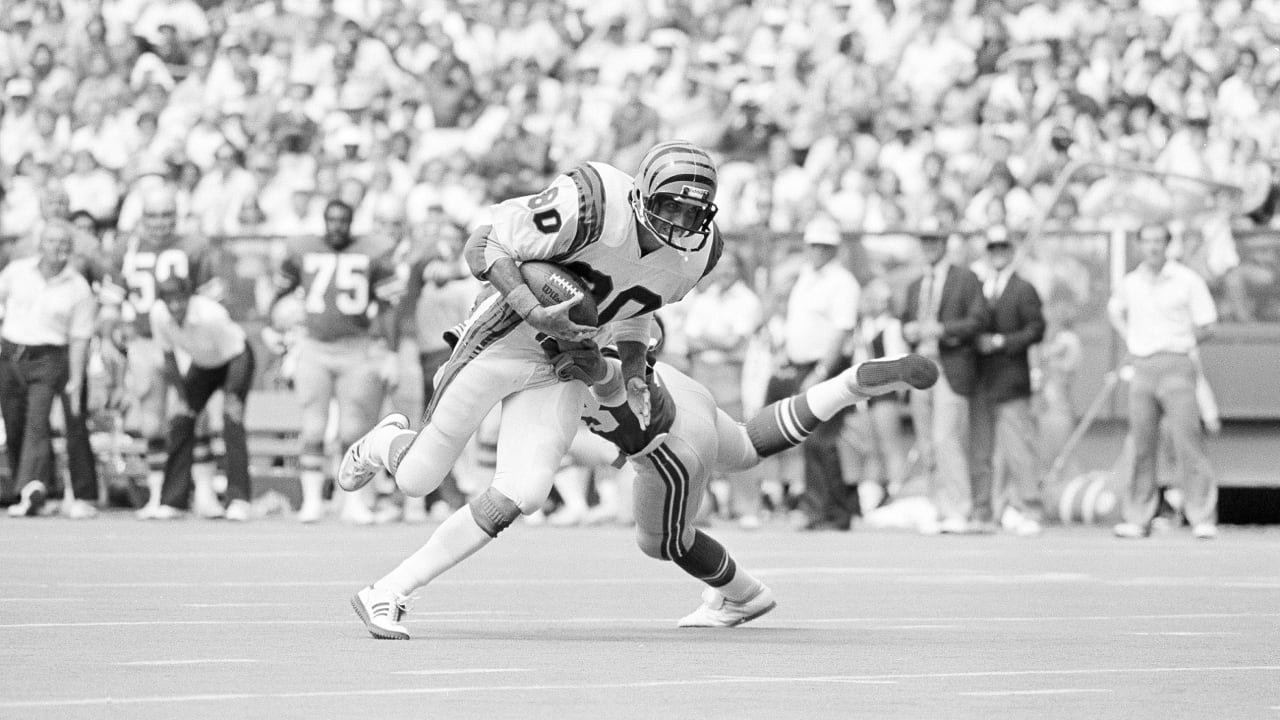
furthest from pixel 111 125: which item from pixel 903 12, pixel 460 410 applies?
pixel 460 410

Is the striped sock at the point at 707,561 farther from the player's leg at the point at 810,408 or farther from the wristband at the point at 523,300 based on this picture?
the wristband at the point at 523,300

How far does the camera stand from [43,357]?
1794cm

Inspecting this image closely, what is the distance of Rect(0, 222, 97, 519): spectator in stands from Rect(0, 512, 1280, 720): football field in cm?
339

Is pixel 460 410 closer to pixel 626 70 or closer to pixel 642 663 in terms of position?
pixel 642 663

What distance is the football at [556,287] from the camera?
27.6 feet

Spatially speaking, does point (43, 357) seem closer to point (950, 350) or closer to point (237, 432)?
point (237, 432)

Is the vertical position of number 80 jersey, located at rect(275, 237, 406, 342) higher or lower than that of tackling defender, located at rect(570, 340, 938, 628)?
higher

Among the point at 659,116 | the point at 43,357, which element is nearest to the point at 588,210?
the point at 43,357

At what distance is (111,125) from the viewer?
2464 centimetres

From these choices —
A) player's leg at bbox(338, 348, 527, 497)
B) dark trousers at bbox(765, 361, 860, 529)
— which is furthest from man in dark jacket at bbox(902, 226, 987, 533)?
player's leg at bbox(338, 348, 527, 497)

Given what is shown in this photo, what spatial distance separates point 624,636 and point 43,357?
1050cm

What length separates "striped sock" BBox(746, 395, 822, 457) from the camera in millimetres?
9062

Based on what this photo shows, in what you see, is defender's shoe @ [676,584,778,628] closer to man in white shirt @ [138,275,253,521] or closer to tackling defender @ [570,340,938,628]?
tackling defender @ [570,340,938,628]

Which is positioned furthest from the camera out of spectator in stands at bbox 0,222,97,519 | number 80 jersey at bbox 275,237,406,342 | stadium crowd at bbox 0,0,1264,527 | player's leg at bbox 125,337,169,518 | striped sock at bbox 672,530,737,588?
stadium crowd at bbox 0,0,1264,527
